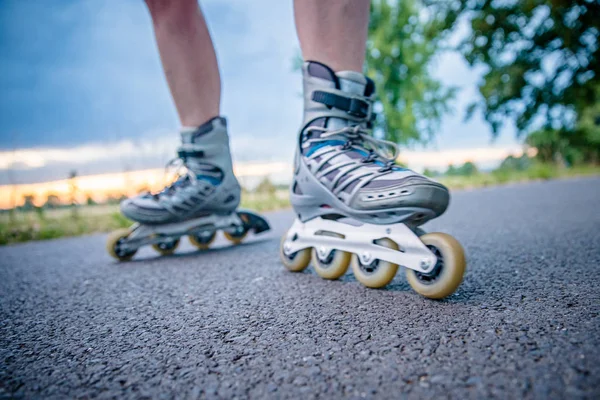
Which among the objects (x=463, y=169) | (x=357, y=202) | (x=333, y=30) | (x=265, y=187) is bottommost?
(x=463, y=169)

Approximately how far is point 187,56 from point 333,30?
34.6 inches

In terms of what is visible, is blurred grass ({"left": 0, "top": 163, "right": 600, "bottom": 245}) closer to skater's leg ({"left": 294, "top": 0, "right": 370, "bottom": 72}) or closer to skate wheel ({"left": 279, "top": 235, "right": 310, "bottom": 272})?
skate wheel ({"left": 279, "top": 235, "right": 310, "bottom": 272})

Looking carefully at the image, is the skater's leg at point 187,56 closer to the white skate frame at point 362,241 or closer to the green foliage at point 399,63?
the white skate frame at point 362,241

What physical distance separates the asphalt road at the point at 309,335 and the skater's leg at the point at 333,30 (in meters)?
0.67

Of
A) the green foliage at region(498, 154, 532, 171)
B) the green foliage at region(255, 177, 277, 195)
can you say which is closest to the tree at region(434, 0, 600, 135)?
the green foliage at region(498, 154, 532, 171)

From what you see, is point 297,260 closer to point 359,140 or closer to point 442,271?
point 359,140

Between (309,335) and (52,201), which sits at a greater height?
(309,335)

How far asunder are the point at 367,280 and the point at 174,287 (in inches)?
23.0

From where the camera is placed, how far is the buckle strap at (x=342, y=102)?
1.25m

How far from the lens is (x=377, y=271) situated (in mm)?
1062

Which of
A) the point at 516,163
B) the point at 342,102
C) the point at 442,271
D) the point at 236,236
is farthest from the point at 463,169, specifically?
the point at 442,271

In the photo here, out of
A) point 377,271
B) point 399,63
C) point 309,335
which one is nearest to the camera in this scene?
point 309,335

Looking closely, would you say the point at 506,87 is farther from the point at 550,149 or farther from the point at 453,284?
the point at 453,284

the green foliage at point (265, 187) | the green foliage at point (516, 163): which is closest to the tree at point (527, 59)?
the green foliage at point (516, 163)
